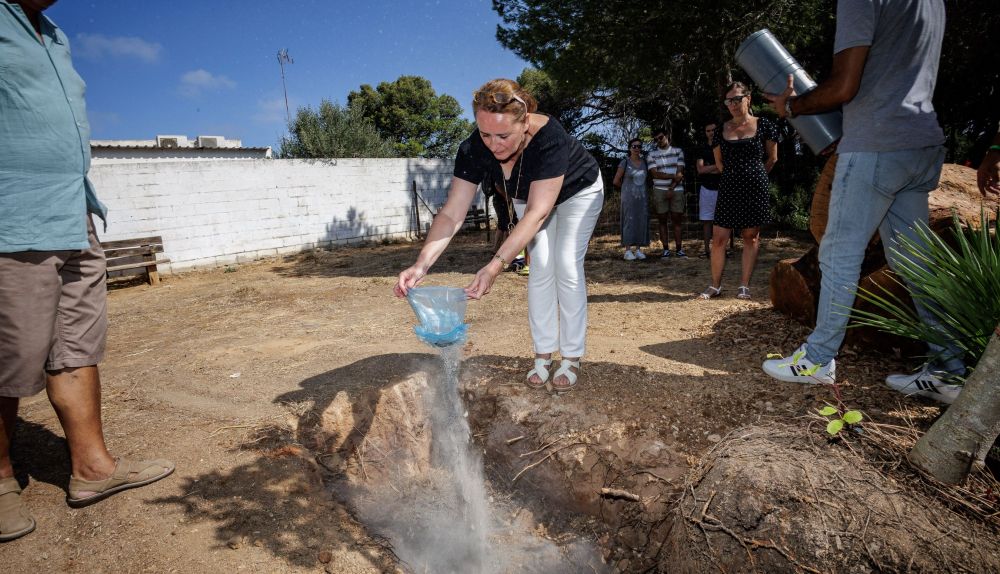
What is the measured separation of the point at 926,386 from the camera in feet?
7.19

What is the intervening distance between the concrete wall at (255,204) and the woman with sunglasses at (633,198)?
22.7 ft

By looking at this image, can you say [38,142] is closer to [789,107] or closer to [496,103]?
[496,103]

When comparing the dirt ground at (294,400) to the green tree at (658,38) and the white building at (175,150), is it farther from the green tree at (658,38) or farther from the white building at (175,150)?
the white building at (175,150)

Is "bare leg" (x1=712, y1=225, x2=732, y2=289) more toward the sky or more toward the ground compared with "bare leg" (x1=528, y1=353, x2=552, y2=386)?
more toward the sky

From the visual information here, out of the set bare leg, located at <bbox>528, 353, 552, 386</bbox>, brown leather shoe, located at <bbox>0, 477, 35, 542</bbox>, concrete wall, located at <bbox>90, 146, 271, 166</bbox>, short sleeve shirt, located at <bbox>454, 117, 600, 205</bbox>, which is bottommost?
brown leather shoe, located at <bbox>0, 477, 35, 542</bbox>

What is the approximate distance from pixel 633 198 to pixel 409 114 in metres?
30.7

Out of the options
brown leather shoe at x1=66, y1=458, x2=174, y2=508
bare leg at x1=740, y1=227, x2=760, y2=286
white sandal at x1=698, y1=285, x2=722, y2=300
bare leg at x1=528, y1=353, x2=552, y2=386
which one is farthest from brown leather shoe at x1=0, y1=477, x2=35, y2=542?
bare leg at x1=740, y1=227, x2=760, y2=286

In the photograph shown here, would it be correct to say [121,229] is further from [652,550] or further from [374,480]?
[652,550]

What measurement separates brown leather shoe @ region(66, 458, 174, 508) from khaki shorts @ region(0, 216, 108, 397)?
0.45 meters

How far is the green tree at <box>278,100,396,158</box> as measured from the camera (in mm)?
17938

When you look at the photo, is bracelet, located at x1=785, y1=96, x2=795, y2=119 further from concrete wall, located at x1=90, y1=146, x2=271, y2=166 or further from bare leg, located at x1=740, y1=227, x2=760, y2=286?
concrete wall, located at x1=90, y1=146, x2=271, y2=166

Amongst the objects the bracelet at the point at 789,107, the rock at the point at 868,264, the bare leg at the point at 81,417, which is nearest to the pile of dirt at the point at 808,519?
the rock at the point at 868,264

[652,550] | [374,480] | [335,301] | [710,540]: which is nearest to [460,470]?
[374,480]

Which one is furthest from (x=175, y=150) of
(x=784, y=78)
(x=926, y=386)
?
(x=926, y=386)
